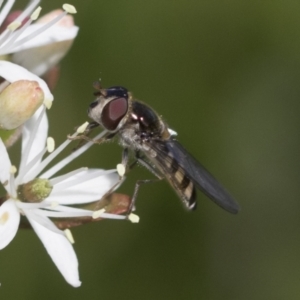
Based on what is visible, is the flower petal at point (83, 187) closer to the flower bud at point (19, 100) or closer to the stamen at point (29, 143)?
the stamen at point (29, 143)

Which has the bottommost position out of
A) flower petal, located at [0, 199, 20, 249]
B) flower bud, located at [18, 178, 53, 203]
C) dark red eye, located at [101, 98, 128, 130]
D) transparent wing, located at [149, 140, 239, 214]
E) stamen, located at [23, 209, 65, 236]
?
stamen, located at [23, 209, 65, 236]

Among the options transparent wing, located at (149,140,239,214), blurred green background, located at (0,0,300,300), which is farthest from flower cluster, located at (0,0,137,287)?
blurred green background, located at (0,0,300,300)

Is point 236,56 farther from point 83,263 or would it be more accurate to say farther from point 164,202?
point 83,263

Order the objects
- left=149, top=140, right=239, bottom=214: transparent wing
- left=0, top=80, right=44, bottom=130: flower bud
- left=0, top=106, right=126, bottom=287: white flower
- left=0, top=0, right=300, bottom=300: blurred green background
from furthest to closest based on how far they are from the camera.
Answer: left=0, top=0, right=300, bottom=300: blurred green background, left=149, top=140, right=239, bottom=214: transparent wing, left=0, top=106, right=126, bottom=287: white flower, left=0, top=80, right=44, bottom=130: flower bud

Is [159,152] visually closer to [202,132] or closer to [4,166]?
[4,166]

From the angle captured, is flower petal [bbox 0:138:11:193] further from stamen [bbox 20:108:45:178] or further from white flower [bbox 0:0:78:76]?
white flower [bbox 0:0:78:76]
